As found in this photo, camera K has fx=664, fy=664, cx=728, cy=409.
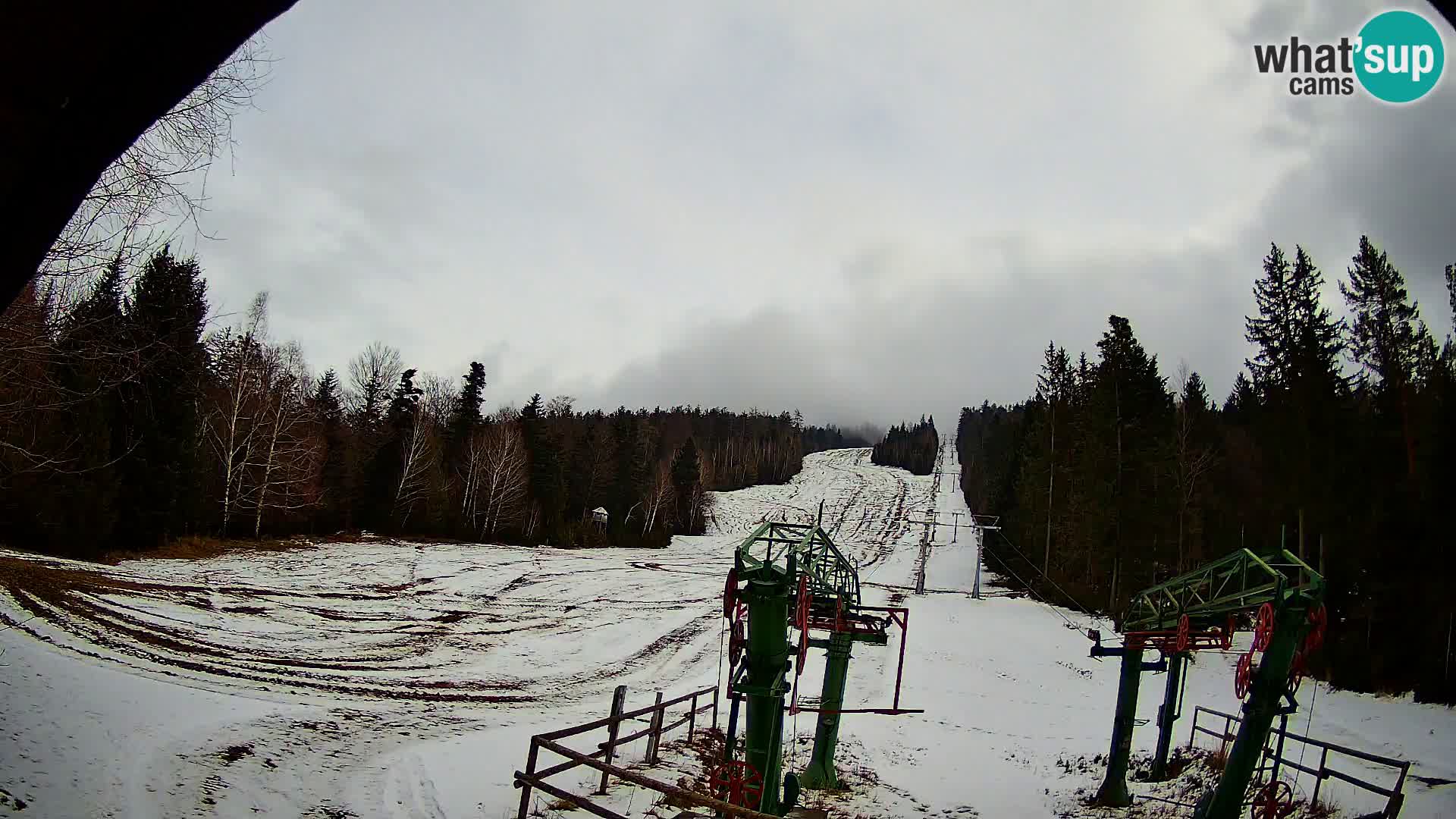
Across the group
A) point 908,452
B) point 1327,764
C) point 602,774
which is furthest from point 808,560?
point 908,452

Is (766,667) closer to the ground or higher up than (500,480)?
higher up

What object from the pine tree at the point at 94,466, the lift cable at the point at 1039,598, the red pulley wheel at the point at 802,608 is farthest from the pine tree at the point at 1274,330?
the pine tree at the point at 94,466

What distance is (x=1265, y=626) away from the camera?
11188 millimetres

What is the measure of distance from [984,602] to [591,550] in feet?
104

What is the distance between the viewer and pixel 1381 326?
24125 mm

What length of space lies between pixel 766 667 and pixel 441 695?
11.2 metres

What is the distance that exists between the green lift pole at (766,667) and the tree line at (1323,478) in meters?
9.42

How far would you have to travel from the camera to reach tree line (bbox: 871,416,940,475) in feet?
521

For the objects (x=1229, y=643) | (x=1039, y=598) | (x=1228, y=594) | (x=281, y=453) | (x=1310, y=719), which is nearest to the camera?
(x=1229, y=643)

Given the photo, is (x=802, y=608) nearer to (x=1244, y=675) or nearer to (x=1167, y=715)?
(x=1244, y=675)

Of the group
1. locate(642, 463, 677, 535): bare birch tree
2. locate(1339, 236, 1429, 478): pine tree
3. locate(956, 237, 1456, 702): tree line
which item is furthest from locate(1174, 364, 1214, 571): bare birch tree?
locate(642, 463, 677, 535): bare birch tree

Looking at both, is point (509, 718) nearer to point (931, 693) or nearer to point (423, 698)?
point (423, 698)

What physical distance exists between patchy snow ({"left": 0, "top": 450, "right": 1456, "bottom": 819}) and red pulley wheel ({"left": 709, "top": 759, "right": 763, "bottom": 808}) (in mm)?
2310

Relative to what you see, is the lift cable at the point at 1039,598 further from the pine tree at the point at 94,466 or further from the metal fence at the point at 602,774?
the pine tree at the point at 94,466
